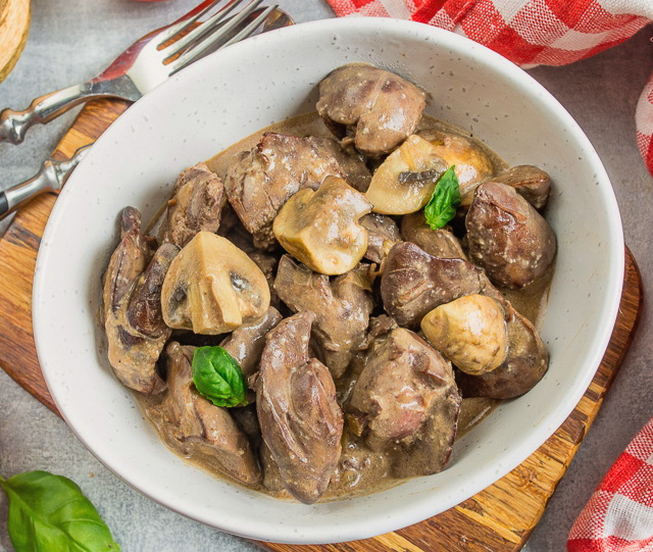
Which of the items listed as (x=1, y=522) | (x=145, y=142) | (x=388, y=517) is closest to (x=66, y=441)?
(x=1, y=522)

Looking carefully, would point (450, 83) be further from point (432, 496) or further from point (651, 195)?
point (432, 496)

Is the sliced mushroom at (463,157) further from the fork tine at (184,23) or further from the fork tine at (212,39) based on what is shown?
the fork tine at (184,23)

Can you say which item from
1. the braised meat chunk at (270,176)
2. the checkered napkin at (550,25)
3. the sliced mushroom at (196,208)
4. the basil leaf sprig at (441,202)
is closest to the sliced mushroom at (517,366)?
the basil leaf sprig at (441,202)

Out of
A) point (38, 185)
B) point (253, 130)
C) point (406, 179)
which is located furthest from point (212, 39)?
point (406, 179)

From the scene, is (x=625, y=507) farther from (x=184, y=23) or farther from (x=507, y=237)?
(x=184, y=23)

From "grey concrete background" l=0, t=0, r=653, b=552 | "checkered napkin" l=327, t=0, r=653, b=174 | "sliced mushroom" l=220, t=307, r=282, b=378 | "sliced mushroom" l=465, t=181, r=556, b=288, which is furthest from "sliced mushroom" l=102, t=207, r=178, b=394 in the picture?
"checkered napkin" l=327, t=0, r=653, b=174
